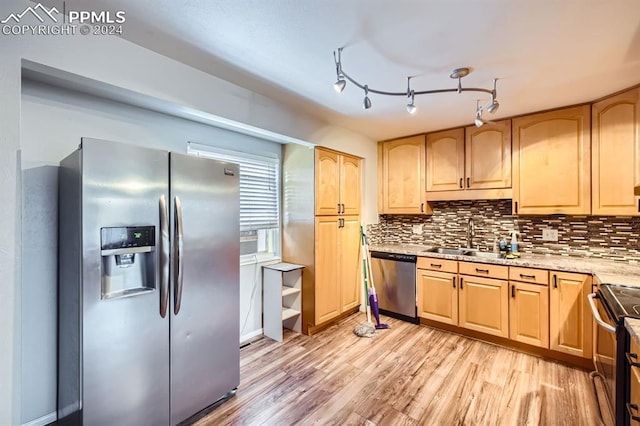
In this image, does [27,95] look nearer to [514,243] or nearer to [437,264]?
[437,264]

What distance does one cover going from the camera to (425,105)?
2.67 metres

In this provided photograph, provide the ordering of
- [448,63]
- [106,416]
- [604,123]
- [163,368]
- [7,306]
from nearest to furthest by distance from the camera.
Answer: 1. [7,306]
2. [106,416]
3. [163,368]
4. [448,63]
5. [604,123]

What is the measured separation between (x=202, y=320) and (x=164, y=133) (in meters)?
1.46

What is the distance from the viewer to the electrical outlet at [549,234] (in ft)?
9.83

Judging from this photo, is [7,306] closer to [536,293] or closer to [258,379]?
[258,379]

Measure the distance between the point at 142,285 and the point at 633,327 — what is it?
2.48 m

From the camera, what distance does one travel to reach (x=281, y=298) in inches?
118

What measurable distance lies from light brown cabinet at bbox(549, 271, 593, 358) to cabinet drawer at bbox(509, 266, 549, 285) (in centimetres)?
6

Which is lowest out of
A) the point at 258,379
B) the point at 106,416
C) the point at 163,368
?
the point at 258,379

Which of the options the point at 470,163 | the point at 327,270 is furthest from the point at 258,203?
the point at 470,163

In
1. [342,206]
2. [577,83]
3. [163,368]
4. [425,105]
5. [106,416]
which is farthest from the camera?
[342,206]

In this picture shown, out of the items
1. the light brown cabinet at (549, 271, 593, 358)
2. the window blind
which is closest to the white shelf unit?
the window blind

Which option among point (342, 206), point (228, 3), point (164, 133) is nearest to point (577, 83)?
point (342, 206)

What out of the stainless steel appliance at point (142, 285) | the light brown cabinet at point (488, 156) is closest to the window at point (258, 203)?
the stainless steel appliance at point (142, 285)
